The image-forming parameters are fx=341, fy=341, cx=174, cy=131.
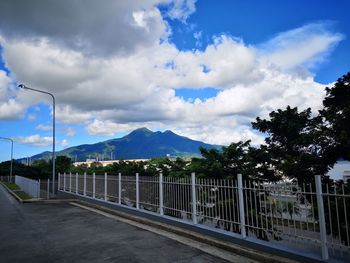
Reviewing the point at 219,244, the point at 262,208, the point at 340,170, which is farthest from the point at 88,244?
the point at 340,170

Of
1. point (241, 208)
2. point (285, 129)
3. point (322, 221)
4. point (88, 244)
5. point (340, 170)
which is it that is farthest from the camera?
point (340, 170)

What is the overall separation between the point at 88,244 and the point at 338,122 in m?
14.1

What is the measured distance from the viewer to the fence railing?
5.61 meters

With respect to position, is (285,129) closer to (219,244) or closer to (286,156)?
(286,156)

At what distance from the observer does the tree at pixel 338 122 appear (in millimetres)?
15852

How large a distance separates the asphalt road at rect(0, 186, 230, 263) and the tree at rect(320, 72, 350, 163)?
30.9ft

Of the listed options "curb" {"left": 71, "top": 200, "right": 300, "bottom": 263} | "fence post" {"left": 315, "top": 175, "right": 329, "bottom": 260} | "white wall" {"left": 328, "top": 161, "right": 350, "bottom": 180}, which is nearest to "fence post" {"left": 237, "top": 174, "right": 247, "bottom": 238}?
"curb" {"left": 71, "top": 200, "right": 300, "bottom": 263}

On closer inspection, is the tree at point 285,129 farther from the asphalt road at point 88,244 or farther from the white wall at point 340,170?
the asphalt road at point 88,244

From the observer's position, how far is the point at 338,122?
17.2m

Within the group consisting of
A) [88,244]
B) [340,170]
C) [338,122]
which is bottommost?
[88,244]

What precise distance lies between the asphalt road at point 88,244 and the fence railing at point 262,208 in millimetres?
→ 1089

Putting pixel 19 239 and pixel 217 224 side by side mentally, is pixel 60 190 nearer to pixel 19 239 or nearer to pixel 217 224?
pixel 19 239

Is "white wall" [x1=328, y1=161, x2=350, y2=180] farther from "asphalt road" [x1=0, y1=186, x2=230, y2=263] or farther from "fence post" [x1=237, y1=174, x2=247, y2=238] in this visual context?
"fence post" [x1=237, y1=174, x2=247, y2=238]

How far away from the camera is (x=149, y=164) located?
1938 cm
